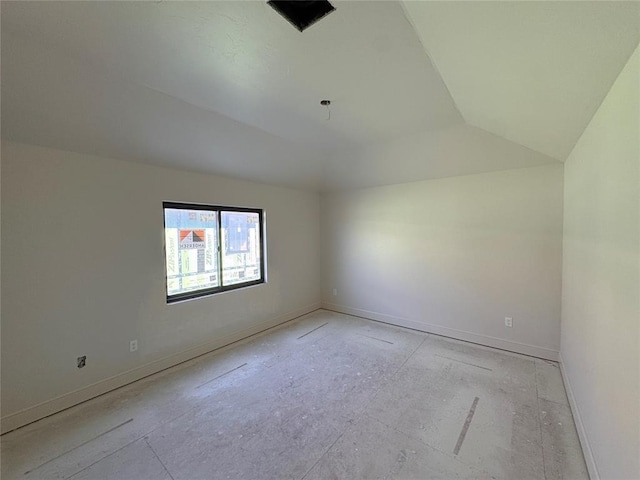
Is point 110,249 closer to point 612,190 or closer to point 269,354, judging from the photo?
point 269,354

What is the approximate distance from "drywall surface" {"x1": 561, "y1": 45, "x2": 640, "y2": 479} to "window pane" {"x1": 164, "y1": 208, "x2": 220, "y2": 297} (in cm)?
374

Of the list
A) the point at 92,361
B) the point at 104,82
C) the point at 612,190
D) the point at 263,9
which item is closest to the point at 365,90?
the point at 263,9

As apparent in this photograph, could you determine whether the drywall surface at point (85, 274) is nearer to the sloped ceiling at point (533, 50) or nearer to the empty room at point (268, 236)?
the empty room at point (268, 236)

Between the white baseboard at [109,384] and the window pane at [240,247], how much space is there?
0.78m

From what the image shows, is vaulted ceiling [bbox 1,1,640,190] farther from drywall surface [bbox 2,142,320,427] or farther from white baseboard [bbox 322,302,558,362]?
white baseboard [bbox 322,302,558,362]

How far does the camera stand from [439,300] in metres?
3.80

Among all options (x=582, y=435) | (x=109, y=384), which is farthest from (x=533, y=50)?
(x=109, y=384)

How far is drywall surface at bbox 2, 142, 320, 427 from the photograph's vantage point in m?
2.13

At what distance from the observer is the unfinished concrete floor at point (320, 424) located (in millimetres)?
1722

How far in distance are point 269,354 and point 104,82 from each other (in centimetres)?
307

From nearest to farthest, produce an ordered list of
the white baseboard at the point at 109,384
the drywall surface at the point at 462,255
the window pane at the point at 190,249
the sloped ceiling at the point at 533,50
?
A: the sloped ceiling at the point at 533,50 → the white baseboard at the point at 109,384 → the drywall surface at the point at 462,255 → the window pane at the point at 190,249

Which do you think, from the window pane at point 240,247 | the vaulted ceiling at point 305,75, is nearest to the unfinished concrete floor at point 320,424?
the window pane at point 240,247

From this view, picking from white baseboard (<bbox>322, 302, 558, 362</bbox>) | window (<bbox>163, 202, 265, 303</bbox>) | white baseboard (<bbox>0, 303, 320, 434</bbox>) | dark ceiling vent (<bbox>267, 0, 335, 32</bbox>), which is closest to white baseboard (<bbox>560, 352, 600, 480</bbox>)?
white baseboard (<bbox>322, 302, 558, 362</bbox>)

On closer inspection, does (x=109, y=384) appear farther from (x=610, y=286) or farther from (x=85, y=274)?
(x=610, y=286)
